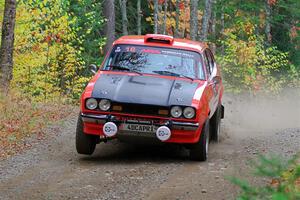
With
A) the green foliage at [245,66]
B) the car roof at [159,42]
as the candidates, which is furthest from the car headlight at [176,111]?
the green foliage at [245,66]

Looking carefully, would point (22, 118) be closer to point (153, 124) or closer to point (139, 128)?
point (139, 128)

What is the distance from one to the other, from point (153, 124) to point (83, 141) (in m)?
1.22

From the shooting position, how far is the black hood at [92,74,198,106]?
28.9 feet

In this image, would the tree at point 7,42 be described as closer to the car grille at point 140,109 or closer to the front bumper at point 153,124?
the front bumper at point 153,124

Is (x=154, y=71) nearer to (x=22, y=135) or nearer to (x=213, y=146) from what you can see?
(x=213, y=146)

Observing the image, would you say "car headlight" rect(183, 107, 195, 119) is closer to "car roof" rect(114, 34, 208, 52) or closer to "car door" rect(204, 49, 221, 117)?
"car door" rect(204, 49, 221, 117)

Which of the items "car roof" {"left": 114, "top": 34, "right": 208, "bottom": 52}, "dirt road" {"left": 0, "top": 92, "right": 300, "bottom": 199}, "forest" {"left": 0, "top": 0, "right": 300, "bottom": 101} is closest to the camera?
"dirt road" {"left": 0, "top": 92, "right": 300, "bottom": 199}

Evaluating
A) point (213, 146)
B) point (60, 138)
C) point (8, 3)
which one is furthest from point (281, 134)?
point (8, 3)

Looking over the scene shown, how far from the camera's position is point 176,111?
28.9 feet

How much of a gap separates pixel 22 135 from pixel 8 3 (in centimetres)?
501

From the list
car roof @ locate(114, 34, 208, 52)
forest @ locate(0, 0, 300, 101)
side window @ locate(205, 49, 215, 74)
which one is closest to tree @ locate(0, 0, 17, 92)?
forest @ locate(0, 0, 300, 101)

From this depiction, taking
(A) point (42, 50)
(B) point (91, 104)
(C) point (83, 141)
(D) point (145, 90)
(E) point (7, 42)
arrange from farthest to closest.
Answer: (A) point (42, 50)
(E) point (7, 42)
(C) point (83, 141)
(D) point (145, 90)
(B) point (91, 104)

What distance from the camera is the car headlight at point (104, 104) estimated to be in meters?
8.84

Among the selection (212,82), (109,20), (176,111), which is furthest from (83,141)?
(109,20)
